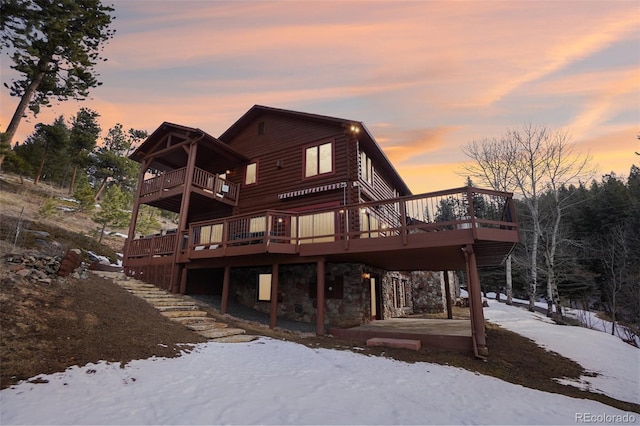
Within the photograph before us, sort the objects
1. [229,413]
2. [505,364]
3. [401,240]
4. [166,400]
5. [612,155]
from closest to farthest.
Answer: [229,413] < [166,400] < [505,364] < [401,240] < [612,155]

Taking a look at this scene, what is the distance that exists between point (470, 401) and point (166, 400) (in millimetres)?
5261

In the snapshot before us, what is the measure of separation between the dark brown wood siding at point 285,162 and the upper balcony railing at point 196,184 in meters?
0.71

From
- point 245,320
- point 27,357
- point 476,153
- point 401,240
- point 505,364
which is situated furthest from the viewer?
point 476,153

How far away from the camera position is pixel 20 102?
18.1 metres

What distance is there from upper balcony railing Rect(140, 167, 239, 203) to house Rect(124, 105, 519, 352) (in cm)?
7

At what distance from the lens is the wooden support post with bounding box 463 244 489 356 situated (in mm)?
8625

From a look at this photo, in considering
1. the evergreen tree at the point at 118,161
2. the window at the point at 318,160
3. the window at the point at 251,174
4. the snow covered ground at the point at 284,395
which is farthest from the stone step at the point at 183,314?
the evergreen tree at the point at 118,161

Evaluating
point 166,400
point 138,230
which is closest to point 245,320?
point 166,400

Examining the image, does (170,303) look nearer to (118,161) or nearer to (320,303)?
(320,303)

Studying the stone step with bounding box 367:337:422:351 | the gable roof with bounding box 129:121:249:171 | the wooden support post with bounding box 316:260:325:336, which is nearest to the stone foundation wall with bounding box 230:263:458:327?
the wooden support post with bounding box 316:260:325:336

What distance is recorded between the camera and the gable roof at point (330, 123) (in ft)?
47.4

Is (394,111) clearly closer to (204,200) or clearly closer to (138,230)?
(204,200)

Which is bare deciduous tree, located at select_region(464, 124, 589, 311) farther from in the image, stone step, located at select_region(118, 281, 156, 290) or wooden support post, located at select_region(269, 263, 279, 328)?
stone step, located at select_region(118, 281, 156, 290)

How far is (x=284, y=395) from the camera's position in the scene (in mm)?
5109
